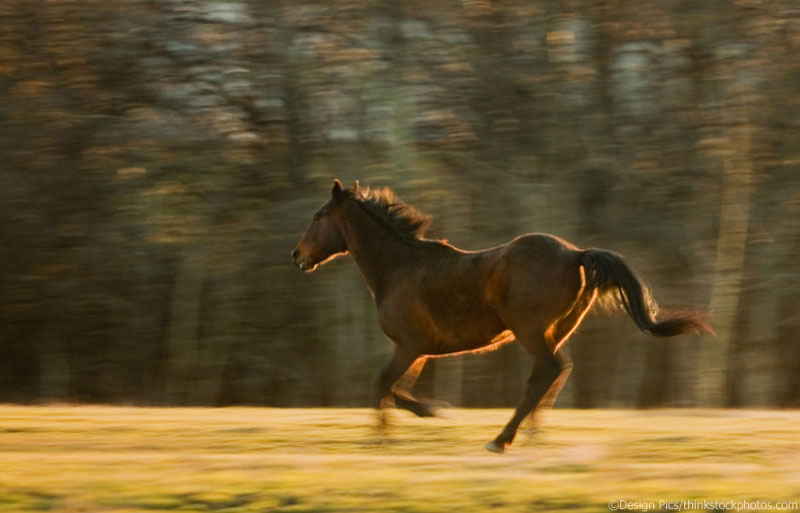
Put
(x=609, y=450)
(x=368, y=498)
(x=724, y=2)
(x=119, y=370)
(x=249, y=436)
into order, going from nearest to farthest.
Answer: (x=368, y=498)
(x=609, y=450)
(x=249, y=436)
(x=724, y=2)
(x=119, y=370)

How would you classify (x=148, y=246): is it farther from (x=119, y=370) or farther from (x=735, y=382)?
(x=735, y=382)

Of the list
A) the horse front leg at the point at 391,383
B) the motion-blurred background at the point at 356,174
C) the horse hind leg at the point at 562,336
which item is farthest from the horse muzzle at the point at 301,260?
the motion-blurred background at the point at 356,174

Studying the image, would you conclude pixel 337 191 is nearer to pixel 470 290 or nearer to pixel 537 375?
pixel 470 290

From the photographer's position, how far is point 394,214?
29.5 feet

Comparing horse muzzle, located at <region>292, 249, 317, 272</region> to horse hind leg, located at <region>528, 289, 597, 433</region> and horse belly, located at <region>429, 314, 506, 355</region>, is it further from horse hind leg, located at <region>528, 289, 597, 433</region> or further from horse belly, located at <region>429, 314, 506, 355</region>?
horse hind leg, located at <region>528, 289, 597, 433</region>

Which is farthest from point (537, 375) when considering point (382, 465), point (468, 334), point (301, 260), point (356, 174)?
point (356, 174)

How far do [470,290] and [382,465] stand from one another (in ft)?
5.00

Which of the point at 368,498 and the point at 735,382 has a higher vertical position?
the point at 368,498

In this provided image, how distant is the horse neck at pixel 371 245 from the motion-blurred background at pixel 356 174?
790 cm

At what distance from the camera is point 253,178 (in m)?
17.8

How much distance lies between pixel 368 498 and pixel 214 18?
41.5 ft

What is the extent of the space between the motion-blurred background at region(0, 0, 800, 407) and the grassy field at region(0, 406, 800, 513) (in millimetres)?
7455

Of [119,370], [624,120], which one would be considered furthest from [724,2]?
[119,370]

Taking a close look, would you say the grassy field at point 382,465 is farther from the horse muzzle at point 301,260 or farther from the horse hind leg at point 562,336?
the horse muzzle at point 301,260
